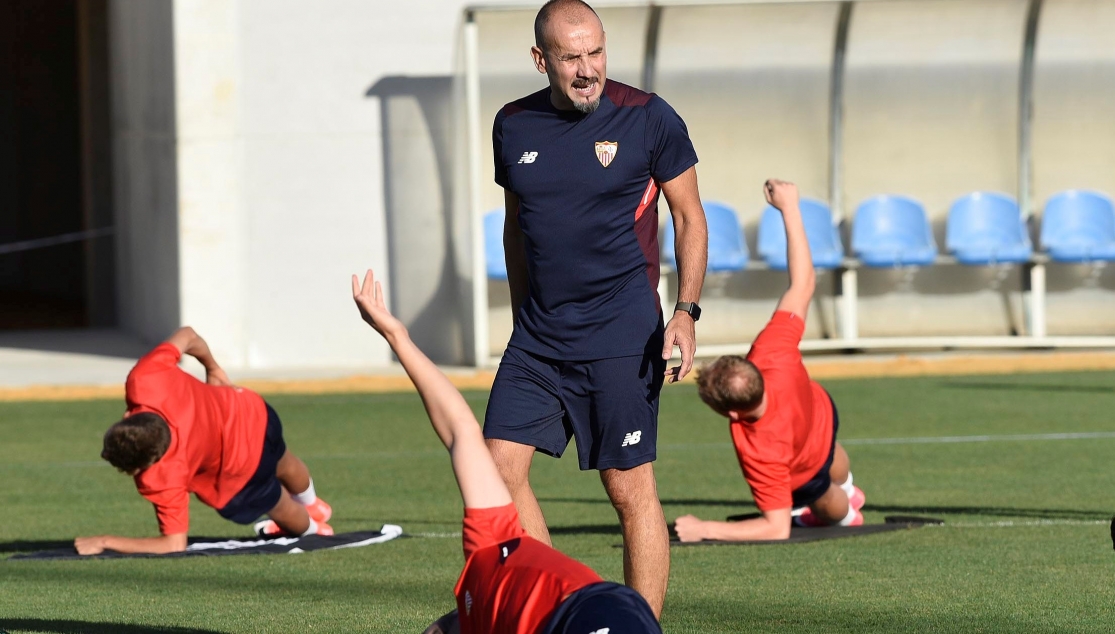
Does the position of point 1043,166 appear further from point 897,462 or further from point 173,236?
point 173,236

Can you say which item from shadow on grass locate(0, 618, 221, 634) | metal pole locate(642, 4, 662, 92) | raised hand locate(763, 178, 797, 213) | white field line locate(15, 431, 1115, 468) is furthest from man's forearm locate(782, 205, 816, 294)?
A: metal pole locate(642, 4, 662, 92)

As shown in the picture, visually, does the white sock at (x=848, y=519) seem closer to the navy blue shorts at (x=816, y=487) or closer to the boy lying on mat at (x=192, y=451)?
the navy blue shorts at (x=816, y=487)

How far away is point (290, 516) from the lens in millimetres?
7316

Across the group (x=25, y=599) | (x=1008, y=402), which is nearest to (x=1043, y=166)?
(x=1008, y=402)

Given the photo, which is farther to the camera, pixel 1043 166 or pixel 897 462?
pixel 1043 166

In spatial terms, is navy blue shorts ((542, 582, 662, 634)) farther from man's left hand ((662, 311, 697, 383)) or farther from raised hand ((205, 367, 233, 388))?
raised hand ((205, 367, 233, 388))

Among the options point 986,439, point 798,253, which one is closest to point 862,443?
point 986,439

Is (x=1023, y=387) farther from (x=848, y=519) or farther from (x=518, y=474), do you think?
(x=518, y=474)

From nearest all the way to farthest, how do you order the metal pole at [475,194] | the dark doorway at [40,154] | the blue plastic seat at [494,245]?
1. the metal pole at [475,194]
2. the blue plastic seat at [494,245]
3. the dark doorway at [40,154]

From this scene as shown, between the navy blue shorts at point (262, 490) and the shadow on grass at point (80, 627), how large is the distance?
165 centimetres

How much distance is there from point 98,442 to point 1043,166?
964 centimetres

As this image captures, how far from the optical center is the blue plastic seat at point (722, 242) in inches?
597

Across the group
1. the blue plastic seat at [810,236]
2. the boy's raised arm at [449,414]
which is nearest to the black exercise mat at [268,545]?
the boy's raised arm at [449,414]

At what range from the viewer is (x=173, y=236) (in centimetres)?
1587
